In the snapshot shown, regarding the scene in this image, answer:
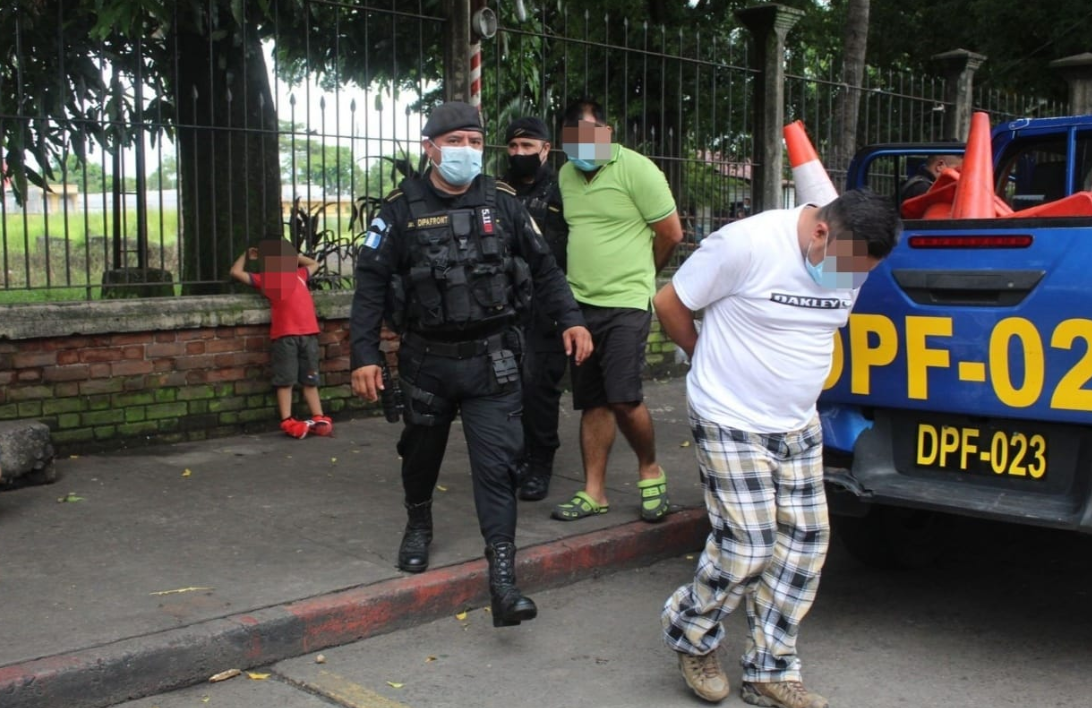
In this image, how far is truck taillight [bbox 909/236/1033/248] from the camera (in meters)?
3.85

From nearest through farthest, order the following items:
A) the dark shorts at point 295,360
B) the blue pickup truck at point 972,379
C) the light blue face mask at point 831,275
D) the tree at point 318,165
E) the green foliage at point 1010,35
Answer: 1. the light blue face mask at point 831,275
2. the blue pickup truck at point 972,379
3. the dark shorts at point 295,360
4. the tree at point 318,165
5. the green foliage at point 1010,35

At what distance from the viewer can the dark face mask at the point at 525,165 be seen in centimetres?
552

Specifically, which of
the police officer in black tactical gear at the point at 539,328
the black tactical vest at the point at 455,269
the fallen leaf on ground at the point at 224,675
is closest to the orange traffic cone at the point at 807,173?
the black tactical vest at the point at 455,269

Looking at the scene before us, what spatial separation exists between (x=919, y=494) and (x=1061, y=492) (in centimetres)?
44

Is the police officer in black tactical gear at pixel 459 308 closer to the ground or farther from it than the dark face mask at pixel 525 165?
closer to the ground

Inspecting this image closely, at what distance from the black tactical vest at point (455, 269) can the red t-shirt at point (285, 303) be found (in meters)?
2.78

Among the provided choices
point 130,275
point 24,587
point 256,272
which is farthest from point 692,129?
point 24,587

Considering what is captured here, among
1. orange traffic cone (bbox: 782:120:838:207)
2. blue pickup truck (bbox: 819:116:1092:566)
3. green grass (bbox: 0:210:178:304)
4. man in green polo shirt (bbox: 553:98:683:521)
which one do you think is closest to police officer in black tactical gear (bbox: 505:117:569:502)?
man in green polo shirt (bbox: 553:98:683:521)

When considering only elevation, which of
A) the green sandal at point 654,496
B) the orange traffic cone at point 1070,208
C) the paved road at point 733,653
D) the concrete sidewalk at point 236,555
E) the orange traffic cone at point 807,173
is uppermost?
the orange traffic cone at point 807,173

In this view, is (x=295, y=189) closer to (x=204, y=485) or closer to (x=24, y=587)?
(x=204, y=485)

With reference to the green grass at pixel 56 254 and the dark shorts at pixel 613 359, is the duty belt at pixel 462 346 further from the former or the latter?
the green grass at pixel 56 254

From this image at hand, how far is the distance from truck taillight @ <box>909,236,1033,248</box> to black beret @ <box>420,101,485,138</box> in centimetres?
158

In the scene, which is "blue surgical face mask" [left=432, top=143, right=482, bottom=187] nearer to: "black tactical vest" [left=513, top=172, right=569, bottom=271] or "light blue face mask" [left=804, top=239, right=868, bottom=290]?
"black tactical vest" [left=513, top=172, right=569, bottom=271]

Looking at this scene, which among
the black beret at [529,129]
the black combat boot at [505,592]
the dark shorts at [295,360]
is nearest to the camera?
the black combat boot at [505,592]
